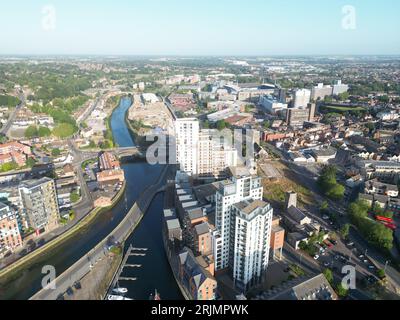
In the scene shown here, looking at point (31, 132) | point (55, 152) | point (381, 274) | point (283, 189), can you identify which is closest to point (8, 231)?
point (55, 152)

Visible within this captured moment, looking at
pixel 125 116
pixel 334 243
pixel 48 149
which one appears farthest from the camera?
pixel 125 116

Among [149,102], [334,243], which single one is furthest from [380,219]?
[149,102]

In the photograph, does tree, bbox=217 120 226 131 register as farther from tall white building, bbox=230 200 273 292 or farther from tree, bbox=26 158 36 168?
tall white building, bbox=230 200 273 292

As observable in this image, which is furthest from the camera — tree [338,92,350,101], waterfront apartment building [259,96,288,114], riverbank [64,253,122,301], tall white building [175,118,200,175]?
tree [338,92,350,101]

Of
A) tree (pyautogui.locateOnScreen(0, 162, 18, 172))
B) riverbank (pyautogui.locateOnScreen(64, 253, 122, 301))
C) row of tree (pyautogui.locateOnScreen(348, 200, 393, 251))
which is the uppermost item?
tree (pyautogui.locateOnScreen(0, 162, 18, 172))

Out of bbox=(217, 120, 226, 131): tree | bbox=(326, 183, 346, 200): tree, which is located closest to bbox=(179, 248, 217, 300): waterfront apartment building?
bbox=(326, 183, 346, 200): tree

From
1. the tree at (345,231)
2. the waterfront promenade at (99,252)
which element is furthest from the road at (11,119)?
the tree at (345,231)

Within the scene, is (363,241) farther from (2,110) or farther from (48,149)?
(2,110)
